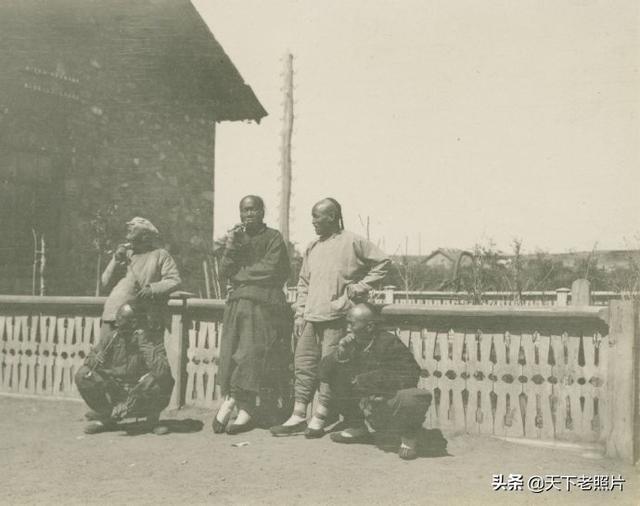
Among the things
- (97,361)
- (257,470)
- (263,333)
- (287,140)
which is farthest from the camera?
(287,140)

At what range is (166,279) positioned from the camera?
6.02m

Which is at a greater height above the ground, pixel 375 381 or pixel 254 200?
pixel 254 200

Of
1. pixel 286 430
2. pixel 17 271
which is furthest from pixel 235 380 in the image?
pixel 17 271

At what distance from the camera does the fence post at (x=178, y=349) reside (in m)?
6.65

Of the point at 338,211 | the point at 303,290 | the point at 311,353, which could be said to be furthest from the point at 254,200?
the point at 311,353

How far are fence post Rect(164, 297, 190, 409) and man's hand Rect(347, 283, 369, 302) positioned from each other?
1905mm

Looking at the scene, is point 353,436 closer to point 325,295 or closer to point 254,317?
point 325,295

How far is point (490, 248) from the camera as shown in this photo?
485 inches

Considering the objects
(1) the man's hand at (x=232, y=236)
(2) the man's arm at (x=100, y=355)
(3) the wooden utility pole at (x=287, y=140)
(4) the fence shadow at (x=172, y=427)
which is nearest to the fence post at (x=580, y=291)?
(1) the man's hand at (x=232, y=236)

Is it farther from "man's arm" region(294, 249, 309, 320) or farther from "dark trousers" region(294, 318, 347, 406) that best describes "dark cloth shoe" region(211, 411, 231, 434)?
"man's arm" region(294, 249, 309, 320)

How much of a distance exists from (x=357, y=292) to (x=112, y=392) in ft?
6.76

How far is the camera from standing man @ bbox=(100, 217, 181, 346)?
5895 millimetres

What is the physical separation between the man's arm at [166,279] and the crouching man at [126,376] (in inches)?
9.7

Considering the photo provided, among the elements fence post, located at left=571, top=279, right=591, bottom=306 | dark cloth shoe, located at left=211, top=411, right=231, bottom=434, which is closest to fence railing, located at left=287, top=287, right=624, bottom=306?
fence post, located at left=571, top=279, right=591, bottom=306
